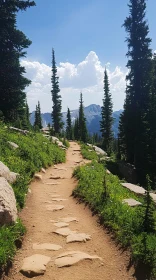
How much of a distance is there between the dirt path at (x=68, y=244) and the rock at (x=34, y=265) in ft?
0.33

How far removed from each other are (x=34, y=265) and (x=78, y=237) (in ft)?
6.72

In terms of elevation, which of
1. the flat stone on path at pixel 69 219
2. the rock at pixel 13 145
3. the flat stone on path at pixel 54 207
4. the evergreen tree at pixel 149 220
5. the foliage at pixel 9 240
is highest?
the rock at pixel 13 145

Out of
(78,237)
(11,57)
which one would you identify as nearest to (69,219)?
(78,237)

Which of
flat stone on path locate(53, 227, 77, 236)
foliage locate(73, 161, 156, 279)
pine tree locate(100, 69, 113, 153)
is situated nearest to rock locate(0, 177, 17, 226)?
flat stone on path locate(53, 227, 77, 236)

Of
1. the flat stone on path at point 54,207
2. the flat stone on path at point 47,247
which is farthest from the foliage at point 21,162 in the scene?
the flat stone on path at point 47,247

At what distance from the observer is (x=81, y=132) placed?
7294 cm

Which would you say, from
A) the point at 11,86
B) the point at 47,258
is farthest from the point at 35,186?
the point at 11,86

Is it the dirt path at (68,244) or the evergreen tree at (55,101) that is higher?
the evergreen tree at (55,101)

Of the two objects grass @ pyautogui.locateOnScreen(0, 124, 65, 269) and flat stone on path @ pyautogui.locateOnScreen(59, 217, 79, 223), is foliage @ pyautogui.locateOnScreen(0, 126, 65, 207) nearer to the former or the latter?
grass @ pyautogui.locateOnScreen(0, 124, 65, 269)

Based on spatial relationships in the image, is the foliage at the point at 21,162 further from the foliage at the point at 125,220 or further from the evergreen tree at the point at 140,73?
the evergreen tree at the point at 140,73

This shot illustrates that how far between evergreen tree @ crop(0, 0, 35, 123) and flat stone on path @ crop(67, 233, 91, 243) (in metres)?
17.1

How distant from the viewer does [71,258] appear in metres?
6.79

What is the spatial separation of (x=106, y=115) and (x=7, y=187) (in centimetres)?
5700

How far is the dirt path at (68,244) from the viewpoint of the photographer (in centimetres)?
623
